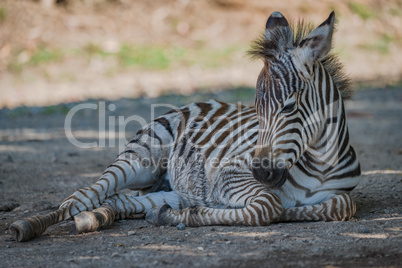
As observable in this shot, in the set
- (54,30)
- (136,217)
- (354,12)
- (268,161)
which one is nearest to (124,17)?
(54,30)

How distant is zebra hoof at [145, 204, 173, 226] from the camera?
5.31 meters

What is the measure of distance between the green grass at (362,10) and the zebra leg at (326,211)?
17.3 meters

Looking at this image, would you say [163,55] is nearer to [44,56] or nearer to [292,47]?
[44,56]

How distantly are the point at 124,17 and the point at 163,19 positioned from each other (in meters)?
1.42

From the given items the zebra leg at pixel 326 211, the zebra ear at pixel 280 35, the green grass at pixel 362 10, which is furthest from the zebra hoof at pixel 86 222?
the green grass at pixel 362 10

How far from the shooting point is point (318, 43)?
15.6 ft

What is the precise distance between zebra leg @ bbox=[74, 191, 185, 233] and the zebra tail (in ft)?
0.96

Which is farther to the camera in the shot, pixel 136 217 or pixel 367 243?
pixel 136 217

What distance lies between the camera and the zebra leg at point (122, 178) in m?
4.92

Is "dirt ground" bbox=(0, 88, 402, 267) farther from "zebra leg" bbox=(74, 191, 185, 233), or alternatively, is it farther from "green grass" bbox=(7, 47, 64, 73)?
"green grass" bbox=(7, 47, 64, 73)

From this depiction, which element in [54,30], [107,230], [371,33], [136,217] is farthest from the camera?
[371,33]

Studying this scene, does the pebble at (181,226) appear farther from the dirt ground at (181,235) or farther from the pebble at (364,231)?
the pebble at (364,231)

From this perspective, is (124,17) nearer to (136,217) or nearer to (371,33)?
(371,33)

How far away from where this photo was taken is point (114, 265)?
402 cm
